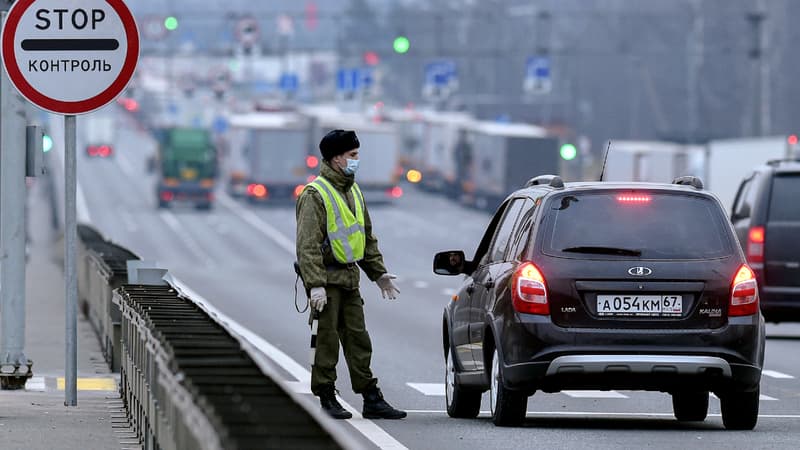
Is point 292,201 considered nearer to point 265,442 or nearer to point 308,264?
point 308,264

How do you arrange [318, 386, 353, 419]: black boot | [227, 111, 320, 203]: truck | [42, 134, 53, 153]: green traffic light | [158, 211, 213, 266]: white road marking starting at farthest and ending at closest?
1. [227, 111, 320, 203]: truck
2. [158, 211, 213, 266]: white road marking
3. [42, 134, 53, 153]: green traffic light
4. [318, 386, 353, 419]: black boot

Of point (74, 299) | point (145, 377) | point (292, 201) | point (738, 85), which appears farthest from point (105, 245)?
point (738, 85)

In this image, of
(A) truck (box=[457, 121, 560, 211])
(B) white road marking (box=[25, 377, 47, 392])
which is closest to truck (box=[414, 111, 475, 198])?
(A) truck (box=[457, 121, 560, 211])

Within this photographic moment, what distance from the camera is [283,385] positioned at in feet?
23.9

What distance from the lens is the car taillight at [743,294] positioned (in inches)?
488

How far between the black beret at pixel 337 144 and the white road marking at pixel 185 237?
53552 millimetres

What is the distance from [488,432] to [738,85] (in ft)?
344

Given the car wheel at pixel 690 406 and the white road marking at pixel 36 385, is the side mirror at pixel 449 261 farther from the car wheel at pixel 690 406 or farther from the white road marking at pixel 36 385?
the white road marking at pixel 36 385

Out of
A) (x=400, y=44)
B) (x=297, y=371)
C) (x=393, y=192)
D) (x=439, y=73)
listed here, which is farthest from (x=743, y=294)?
(x=439, y=73)

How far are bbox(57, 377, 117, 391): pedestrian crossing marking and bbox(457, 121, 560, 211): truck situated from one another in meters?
65.3

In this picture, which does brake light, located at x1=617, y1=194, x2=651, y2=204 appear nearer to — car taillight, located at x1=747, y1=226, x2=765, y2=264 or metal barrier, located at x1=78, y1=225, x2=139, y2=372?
metal barrier, located at x1=78, y1=225, x2=139, y2=372

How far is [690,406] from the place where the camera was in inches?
536

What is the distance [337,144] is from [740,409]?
2634 mm

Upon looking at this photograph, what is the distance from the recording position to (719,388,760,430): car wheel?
1266cm
